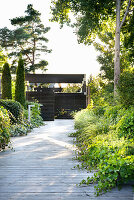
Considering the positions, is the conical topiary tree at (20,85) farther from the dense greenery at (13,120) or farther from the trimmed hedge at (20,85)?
the dense greenery at (13,120)

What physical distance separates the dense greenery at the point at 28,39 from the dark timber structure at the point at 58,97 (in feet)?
12.1

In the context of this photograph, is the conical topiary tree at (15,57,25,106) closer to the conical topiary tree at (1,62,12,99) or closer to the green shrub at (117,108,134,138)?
the conical topiary tree at (1,62,12,99)

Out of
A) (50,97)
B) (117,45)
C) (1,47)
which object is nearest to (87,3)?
(117,45)

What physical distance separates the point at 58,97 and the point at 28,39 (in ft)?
22.8

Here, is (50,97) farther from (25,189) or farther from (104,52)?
(25,189)

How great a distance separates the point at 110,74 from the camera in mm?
15633

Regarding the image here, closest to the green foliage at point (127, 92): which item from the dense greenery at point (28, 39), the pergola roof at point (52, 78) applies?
the pergola roof at point (52, 78)

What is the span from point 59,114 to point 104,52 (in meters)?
5.42

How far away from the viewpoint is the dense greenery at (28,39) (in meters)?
18.6

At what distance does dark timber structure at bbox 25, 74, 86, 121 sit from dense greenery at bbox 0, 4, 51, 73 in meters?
3.70

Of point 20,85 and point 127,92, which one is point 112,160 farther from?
point 20,85

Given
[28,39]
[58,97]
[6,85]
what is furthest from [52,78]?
[28,39]

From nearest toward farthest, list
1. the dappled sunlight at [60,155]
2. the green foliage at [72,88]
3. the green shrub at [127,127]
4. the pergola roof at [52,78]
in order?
the dappled sunlight at [60,155]
the green shrub at [127,127]
the pergola roof at [52,78]
the green foliage at [72,88]

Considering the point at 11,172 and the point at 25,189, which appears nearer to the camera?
the point at 25,189
